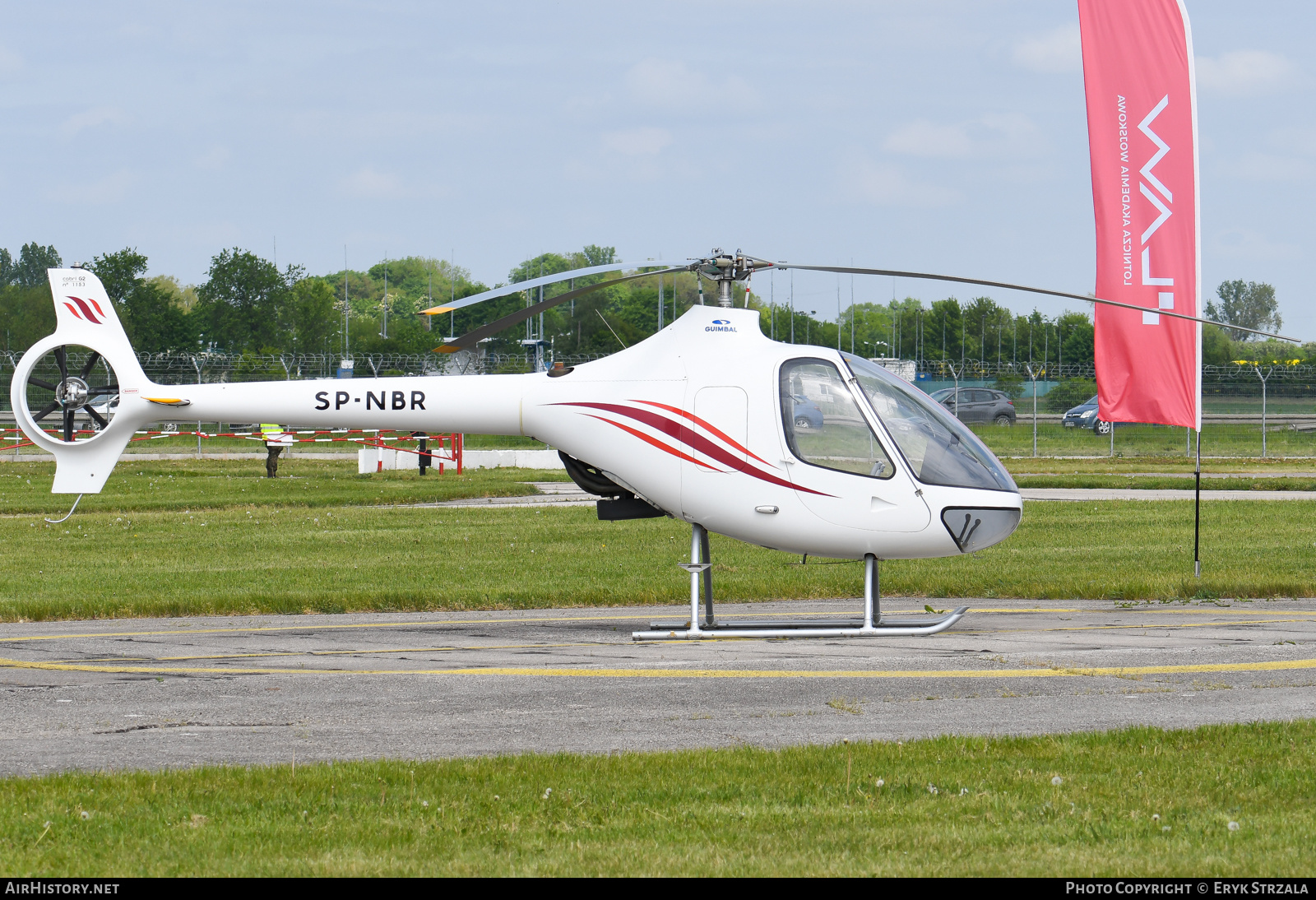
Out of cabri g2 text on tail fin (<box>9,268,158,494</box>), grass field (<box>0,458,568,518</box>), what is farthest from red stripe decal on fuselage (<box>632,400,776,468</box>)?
grass field (<box>0,458,568,518</box>)

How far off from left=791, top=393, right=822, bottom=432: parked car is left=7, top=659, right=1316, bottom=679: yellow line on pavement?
2444 millimetres

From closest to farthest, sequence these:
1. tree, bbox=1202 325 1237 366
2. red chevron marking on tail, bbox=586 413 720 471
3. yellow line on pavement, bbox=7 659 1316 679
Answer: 1. yellow line on pavement, bbox=7 659 1316 679
2. red chevron marking on tail, bbox=586 413 720 471
3. tree, bbox=1202 325 1237 366

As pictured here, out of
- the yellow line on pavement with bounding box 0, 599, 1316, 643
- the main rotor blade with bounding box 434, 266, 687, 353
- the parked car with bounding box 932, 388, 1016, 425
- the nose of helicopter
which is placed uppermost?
the main rotor blade with bounding box 434, 266, 687, 353

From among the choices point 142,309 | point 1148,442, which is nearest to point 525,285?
point 1148,442

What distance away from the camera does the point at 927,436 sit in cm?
1102

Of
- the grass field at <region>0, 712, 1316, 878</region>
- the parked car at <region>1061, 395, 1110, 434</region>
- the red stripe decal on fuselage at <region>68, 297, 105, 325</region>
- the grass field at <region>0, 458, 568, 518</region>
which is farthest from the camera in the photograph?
the parked car at <region>1061, 395, 1110, 434</region>

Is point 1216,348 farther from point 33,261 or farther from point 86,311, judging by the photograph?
point 33,261

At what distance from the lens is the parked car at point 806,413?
435 inches

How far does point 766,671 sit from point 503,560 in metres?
7.55

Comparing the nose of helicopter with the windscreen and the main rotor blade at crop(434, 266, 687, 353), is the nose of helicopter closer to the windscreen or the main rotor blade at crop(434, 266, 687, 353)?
the windscreen

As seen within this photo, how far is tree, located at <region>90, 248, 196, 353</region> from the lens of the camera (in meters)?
75.7

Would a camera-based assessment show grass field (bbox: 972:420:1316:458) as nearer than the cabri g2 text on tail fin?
No

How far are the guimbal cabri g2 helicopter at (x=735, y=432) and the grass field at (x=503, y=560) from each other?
7.04 ft
